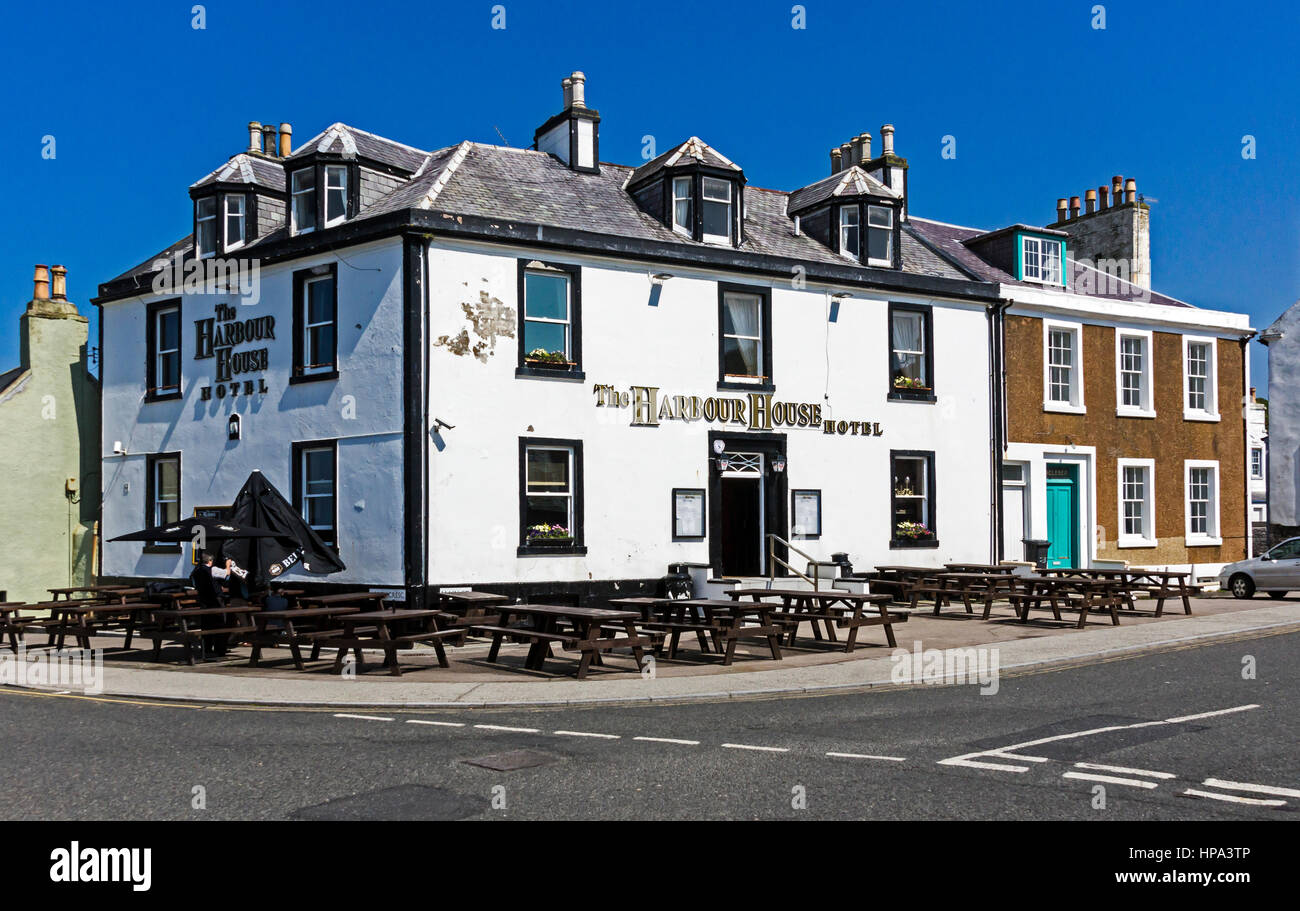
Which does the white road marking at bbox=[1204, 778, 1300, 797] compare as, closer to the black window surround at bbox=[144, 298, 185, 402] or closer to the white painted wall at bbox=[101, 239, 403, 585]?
the white painted wall at bbox=[101, 239, 403, 585]

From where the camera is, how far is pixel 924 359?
25422mm

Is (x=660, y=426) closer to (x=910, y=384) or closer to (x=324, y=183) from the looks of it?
(x=910, y=384)

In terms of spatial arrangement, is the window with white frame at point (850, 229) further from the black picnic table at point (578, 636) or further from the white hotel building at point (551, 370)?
the black picnic table at point (578, 636)

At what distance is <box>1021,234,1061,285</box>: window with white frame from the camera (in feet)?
93.4

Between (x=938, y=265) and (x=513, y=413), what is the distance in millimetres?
11681

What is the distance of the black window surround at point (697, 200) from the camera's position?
75.9 ft

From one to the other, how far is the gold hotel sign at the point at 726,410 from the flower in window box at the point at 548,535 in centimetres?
247

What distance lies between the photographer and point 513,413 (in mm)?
20469

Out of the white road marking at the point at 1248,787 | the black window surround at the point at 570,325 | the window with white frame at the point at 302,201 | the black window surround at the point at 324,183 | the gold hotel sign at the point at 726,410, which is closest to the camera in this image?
the white road marking at the point at 1248,787

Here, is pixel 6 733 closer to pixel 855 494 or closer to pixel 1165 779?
pixel 1165 779

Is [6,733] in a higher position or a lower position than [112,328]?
lower

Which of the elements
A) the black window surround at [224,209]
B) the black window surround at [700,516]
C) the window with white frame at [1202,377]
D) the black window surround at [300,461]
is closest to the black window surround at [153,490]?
the black window surround at [300,461]

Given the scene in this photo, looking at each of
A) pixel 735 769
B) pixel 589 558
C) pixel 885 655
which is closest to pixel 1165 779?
pixel 735 769

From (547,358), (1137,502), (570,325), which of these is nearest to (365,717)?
(547,358)
